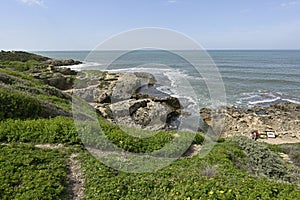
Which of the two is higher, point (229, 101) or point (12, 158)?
point (12, 158)

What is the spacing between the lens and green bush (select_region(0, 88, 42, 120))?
9.83m

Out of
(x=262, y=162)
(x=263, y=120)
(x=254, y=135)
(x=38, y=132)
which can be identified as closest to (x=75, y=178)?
(x=38, y=132)

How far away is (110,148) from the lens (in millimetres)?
8445

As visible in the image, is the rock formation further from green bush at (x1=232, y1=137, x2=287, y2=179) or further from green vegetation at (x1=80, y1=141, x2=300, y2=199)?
green vegetation at (x1=80, y1=141, x2=300, y2=199)

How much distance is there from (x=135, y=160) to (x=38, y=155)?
2.84 metres

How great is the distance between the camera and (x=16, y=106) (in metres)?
10.2

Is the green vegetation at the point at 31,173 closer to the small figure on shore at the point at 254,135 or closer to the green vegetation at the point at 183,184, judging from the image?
the green vegetation at the point at 183,184

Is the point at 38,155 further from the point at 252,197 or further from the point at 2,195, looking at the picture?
the point at 252,197

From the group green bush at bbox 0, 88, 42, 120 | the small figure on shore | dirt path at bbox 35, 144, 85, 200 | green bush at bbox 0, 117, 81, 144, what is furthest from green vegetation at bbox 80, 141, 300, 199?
the small figure on shore

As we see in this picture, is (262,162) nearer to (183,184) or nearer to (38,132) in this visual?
(183,184)

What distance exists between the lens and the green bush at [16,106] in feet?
A: 32.2

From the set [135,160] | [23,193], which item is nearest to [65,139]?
[135,160]

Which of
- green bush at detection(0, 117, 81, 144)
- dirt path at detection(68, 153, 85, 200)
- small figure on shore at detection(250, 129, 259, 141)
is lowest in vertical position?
small figure on shore at detection(250, 129, 259, 141)

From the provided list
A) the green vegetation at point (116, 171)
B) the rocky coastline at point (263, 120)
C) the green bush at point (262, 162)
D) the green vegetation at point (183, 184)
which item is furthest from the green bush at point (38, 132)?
the rocky coastline at point (263, 120)
